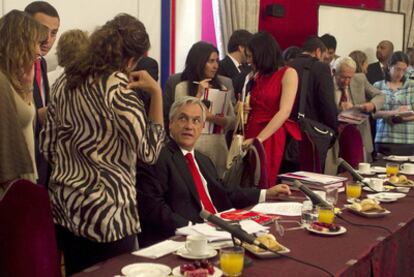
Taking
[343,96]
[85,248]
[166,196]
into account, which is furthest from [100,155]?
[343,96]

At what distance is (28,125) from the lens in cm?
224

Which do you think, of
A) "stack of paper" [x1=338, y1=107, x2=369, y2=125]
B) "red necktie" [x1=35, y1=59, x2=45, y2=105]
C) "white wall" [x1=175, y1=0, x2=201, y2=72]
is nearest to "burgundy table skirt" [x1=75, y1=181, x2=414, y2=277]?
"red necktie" [x1=35, y1=59, x2=45, y2=105]

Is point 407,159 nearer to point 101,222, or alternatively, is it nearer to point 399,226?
point 399,226

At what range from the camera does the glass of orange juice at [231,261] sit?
62.2 inches

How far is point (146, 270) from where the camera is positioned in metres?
1.61

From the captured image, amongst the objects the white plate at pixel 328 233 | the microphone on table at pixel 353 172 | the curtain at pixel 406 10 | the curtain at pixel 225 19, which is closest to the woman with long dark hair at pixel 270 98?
the microphone on table at pixel 353 172

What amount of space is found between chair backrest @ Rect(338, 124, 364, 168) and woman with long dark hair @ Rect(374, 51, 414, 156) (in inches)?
35.2

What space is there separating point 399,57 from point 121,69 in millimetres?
3434

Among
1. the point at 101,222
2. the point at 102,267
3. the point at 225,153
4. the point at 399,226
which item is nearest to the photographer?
the point at 102,267

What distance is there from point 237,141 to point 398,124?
7.07 feet

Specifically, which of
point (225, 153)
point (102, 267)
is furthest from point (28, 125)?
point (225, 153)

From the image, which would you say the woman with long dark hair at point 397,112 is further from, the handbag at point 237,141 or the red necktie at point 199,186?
the red necktie at point 199,186

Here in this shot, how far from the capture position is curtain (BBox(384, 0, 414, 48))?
7.59m

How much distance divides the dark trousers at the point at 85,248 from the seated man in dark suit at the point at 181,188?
29 centimetres
